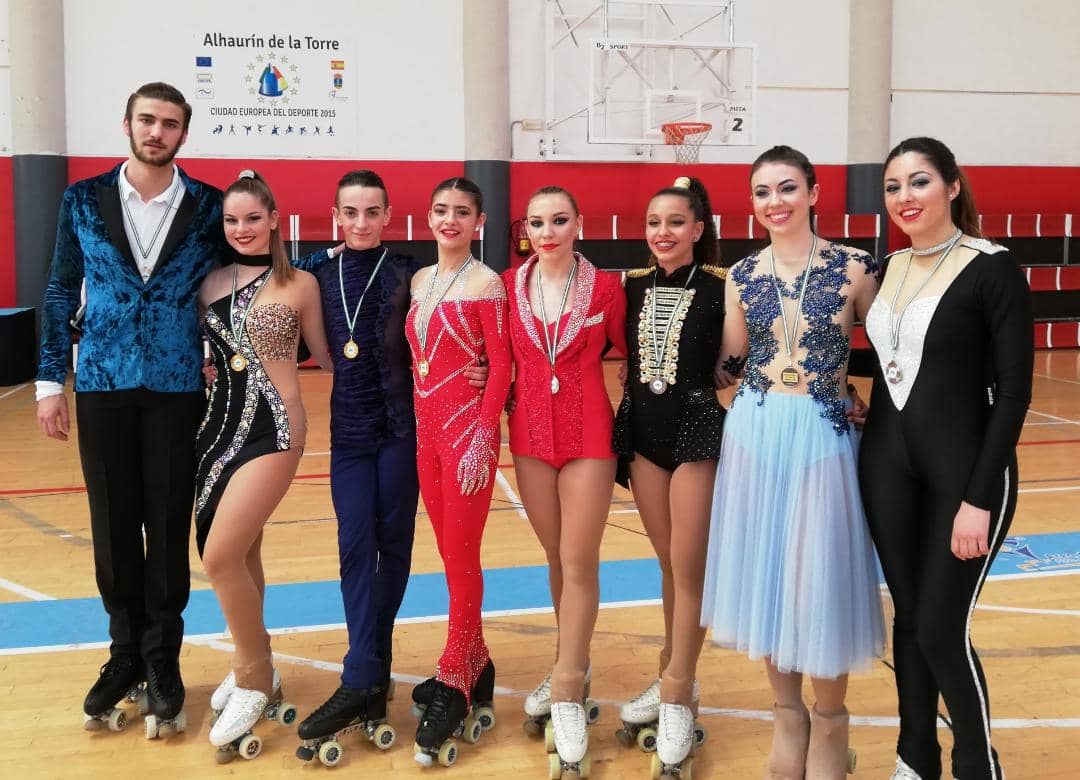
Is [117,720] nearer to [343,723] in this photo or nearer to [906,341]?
[343,723]

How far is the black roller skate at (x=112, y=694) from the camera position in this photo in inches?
118

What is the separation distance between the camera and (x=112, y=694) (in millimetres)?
3004

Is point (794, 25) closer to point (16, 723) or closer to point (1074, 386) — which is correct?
point (1074, 386)

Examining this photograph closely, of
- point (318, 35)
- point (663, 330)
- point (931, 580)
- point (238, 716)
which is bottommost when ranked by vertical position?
point (238, 716)

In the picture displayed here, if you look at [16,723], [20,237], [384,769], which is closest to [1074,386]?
[384,769]

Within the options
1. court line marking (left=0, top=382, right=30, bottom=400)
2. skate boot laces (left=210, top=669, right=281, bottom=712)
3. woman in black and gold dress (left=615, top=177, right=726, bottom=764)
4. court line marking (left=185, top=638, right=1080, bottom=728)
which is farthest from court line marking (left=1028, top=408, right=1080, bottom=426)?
court line marking (left=0, top=382, right=30, bottom=400)

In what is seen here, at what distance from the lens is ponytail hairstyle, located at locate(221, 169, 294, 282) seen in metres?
2.93

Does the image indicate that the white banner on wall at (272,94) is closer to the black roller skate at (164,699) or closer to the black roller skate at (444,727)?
the black roller skate at (164,699)

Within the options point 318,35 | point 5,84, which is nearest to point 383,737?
point 318,35

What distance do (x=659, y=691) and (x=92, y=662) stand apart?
205 centimetres

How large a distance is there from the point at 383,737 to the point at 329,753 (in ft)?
0.59

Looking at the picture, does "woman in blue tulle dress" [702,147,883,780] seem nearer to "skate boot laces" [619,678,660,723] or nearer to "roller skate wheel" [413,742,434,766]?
"skate boot laces" [619,678,660,723]

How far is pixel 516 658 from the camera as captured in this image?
3.56 m

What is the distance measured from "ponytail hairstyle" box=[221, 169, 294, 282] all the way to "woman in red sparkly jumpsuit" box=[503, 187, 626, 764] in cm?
70
